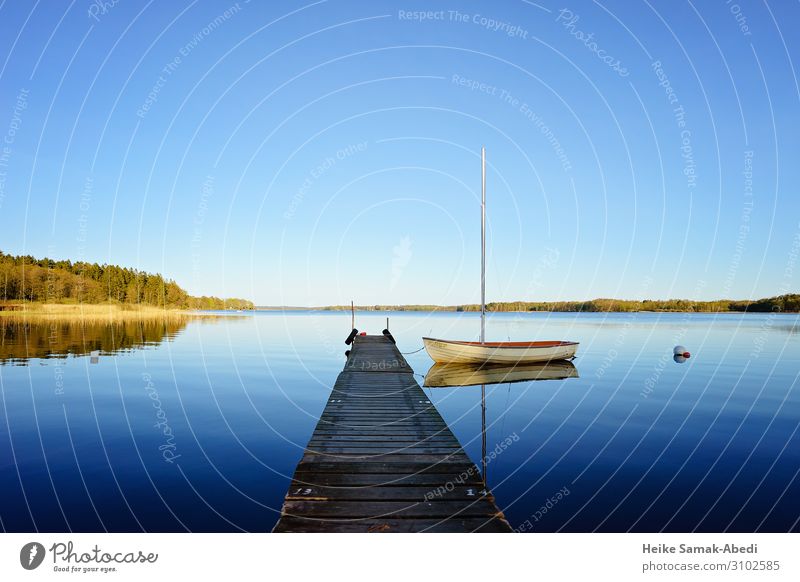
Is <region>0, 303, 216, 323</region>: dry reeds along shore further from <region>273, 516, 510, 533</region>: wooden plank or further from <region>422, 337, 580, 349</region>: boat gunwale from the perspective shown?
<region>273, 516, 510, 533</region>: wooden plank

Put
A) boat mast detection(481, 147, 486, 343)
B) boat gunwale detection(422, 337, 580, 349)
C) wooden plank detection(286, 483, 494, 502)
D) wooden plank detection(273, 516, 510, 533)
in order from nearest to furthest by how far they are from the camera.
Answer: wooden plank detection(273, 516, 510, 533) → wooden plank detection(286, 483, 494, 502) → boat gunwale detection(422, 337, 580, 349) → boat mast detection(481, 147, 486, 343)

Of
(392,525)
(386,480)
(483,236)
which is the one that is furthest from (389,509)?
(483,236)

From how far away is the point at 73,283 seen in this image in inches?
4247

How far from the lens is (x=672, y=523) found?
29.1 feet

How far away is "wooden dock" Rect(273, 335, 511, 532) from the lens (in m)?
6.64

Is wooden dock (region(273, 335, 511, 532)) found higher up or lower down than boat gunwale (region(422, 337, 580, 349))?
lower down

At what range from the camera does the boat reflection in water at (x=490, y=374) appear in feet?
83.3

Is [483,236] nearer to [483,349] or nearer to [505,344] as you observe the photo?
[505,344]

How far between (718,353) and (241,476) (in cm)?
4507

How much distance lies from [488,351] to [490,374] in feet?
4.79

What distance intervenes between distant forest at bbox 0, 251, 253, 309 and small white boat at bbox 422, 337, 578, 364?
103 metres

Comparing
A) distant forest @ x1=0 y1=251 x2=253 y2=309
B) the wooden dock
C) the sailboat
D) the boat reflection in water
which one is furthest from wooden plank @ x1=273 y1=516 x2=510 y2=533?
distant forest @ x1=0 y1=251 x2=253 y2=309

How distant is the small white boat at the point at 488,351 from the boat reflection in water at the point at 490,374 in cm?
47
